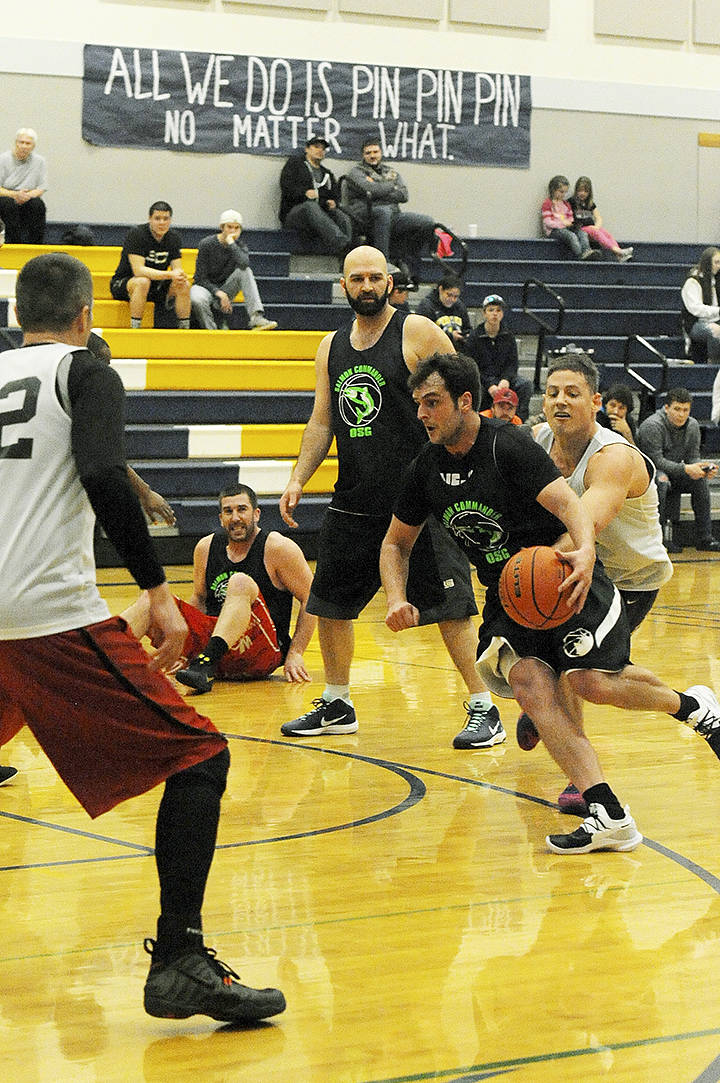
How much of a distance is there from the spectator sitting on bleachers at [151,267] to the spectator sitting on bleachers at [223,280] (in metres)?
0.26

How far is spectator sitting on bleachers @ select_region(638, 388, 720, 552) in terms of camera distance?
1288cm

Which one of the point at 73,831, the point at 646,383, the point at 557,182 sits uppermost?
the point at 557,182

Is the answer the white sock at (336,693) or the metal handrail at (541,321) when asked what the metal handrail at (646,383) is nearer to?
the metal handrail at (541,321)

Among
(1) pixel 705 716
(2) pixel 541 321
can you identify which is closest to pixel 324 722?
(1) pixel 705 716

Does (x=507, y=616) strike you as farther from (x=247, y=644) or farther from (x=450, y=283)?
(x=450, y=283)

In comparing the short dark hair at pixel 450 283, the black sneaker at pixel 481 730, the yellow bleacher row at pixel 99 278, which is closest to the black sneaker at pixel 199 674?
the black sneaker at pixel 481 730

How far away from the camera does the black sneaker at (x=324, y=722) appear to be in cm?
603

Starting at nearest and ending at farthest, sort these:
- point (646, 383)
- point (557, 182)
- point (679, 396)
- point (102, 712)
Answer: point (102, 712) < point (679, 396) < point (646, 383) < point (557, 182)

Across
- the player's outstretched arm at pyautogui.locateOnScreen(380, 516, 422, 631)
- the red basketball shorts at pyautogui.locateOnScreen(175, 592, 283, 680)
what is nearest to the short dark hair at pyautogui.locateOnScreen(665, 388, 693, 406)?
the red basketball shorts at pyautogui.locateOnScreen(175, 592, 283, 680)

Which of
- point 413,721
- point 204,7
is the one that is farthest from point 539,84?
point 413,721

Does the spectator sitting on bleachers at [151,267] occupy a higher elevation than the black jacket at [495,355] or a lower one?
higher

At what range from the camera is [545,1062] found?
9.40 ft

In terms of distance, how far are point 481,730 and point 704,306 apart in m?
10.4

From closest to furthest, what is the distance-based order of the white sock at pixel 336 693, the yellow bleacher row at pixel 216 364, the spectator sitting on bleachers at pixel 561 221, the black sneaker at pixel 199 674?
the white sock at pixel 336 693 → the black sneaker at pixel 199 674 → the yellow bleacher row at pixel 216 364 → the spectator sitting on bleachers at pixel 561 221
